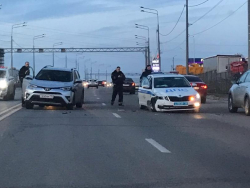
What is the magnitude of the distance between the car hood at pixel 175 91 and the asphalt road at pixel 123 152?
2.65 metres

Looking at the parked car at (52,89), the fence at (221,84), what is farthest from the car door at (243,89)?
the fence at (221,84)

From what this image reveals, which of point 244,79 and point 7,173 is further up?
point 244,79

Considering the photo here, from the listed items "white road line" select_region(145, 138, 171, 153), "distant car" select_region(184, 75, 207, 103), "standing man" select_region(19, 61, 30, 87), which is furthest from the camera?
"distant car" select_region(184, 75, 207, 103)

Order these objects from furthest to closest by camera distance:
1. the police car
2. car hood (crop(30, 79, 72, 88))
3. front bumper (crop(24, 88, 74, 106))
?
1. car hood (crop(30, 79, 72, 88))
2. front bumper (crop(24, 88, 74, 106))
3. the police car

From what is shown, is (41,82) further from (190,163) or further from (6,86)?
(190,163)

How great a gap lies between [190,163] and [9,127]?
6.72 meters

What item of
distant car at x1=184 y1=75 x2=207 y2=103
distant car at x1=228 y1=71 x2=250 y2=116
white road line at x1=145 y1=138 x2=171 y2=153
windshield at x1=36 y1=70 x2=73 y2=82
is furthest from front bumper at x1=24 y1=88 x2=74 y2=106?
distant car at x1=184 y1=75 x2=207 y2=103

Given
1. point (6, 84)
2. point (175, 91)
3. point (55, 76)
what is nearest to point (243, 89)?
point (175, 91)

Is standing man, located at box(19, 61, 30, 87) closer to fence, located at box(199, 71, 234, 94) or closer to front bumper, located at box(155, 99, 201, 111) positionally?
front bumper, located at box(155, 99, 201, 111)

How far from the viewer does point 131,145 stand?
459 inches

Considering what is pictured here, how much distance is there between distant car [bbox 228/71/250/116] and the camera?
757 inches

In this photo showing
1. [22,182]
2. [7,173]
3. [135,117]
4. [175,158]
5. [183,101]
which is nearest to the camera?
[22,182]

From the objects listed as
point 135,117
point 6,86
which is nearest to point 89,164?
point 135,117

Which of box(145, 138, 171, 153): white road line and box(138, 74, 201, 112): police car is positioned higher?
box(138, 74, 201, 112): police car
